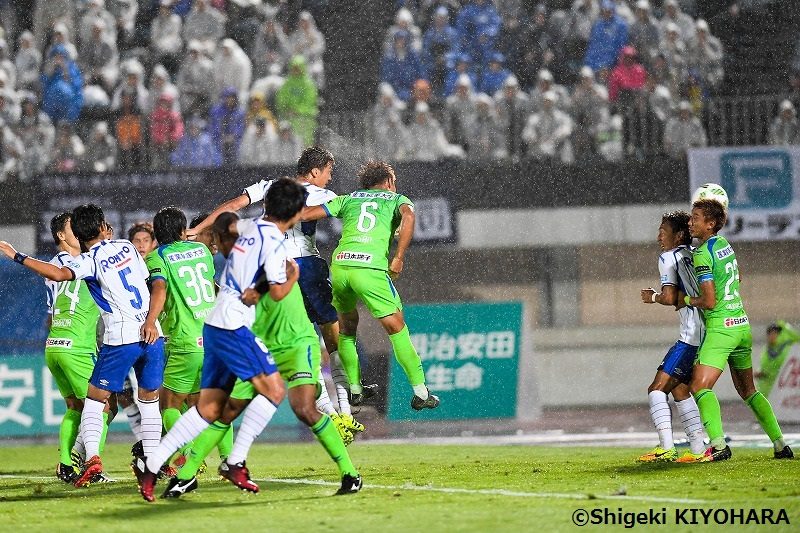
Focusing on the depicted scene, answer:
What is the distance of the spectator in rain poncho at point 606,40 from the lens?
1917cm

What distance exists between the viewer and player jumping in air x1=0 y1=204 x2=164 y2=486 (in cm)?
843

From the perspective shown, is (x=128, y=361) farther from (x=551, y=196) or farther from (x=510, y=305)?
(x=551, y=196)

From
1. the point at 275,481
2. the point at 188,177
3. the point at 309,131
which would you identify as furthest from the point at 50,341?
the point at 309,131

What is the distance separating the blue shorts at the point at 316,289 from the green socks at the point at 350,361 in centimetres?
20

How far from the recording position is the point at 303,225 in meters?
10.0

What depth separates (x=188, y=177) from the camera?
55.7ft

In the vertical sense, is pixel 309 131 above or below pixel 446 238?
above

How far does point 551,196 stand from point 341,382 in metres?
8.12

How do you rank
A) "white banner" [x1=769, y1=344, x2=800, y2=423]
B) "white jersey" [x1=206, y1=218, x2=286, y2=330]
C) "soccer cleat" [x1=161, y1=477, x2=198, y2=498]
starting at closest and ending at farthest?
"white jersey" [x1=206, y1=218, x2=286, y2=330] < "soccer cleat" [x1=161, y1=477, x2=198, y2=498] < "white banner" [x1=769, y1=344, x2=800, y2=423]

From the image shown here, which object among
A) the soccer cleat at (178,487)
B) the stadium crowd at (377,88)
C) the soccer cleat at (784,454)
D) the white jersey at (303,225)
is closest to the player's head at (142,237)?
the white jersey at (303,225)

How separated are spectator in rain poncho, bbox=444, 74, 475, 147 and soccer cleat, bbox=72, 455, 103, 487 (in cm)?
1034

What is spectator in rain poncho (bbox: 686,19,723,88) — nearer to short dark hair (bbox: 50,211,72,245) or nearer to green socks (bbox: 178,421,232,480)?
short dark hair (bbox: 50,211,72,245)

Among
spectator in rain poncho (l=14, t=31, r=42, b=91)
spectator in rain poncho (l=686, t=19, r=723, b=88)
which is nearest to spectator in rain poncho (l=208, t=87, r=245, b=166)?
spectator in rain poncho (l=14, t=31, r=42, b=91)

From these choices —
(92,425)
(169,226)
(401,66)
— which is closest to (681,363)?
(169,226)
